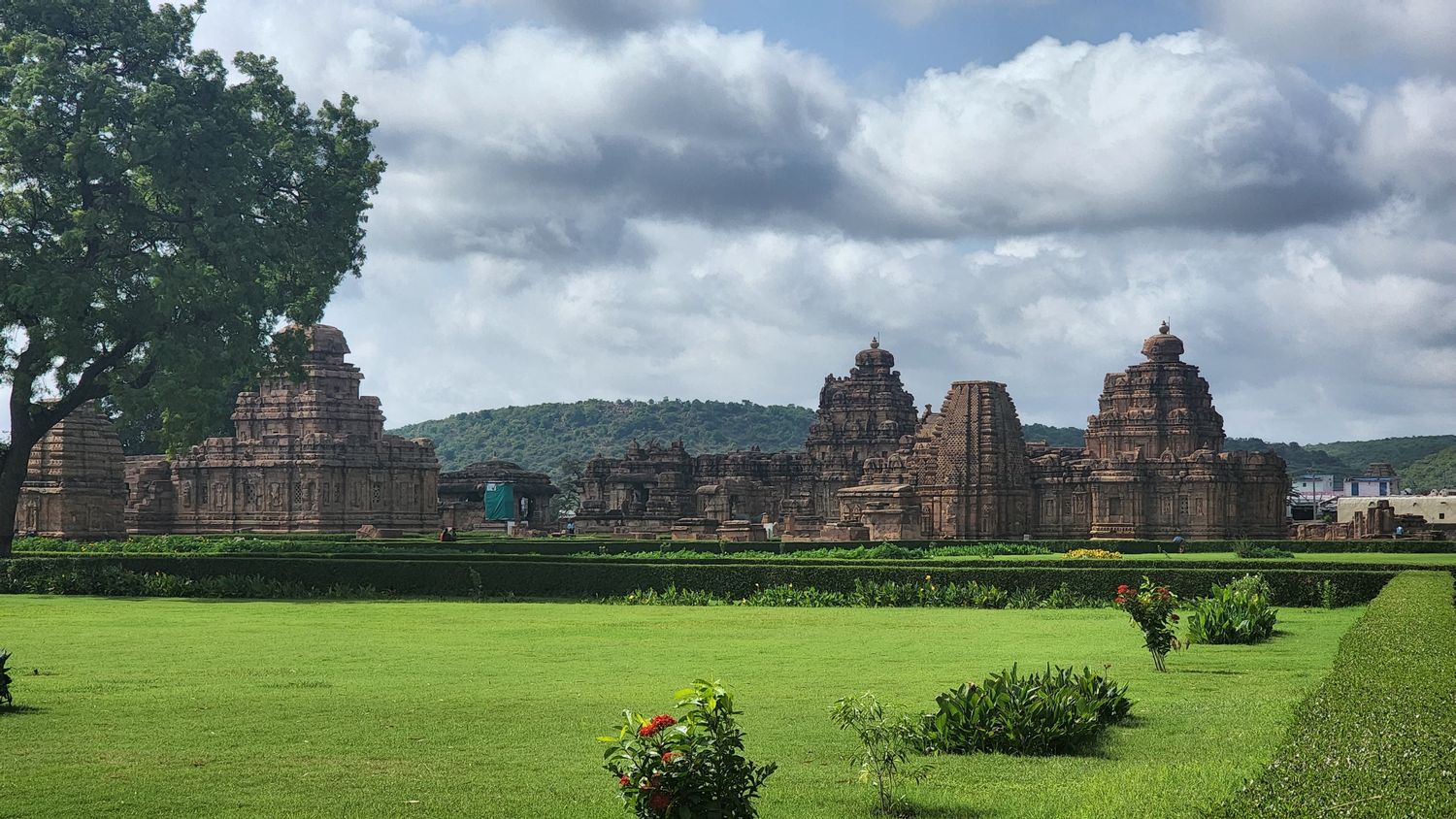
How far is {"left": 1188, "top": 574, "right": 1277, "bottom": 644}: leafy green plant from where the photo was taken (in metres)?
20.1

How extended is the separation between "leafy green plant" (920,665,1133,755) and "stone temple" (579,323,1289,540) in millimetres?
45067

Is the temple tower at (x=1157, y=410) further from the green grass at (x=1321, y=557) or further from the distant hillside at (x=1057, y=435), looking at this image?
the distant hillside at (x=1057, y=435)

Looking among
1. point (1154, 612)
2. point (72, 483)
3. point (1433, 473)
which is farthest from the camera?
point (1433, 473)

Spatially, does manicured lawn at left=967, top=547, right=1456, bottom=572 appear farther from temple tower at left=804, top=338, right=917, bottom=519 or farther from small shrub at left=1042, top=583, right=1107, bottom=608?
temple tower at left=804, top=338, right=917, bottom=519

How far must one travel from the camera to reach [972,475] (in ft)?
202

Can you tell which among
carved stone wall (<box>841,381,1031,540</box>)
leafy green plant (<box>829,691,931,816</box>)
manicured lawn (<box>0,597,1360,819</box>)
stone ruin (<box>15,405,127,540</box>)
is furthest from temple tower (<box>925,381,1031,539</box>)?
leafy green plant (<box>829,691,931,816</box>)

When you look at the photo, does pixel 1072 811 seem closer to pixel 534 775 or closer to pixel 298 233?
pixel 534 775

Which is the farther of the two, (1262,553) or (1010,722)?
(1262,553)

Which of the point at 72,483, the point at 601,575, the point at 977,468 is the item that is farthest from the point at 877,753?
the point at 977,468

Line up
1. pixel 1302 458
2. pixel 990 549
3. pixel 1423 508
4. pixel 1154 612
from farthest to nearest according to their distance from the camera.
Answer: pixel 1302 458 < pixel 1423 508 < pixel 990 549 < pixel 1154 612

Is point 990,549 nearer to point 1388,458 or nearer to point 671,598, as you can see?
point 671,598

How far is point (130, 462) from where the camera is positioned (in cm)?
7575

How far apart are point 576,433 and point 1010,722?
579ft

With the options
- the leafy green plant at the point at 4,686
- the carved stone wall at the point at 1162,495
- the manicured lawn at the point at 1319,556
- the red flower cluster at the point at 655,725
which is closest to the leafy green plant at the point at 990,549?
the manicured lawn at the point at 1319,556
